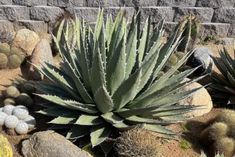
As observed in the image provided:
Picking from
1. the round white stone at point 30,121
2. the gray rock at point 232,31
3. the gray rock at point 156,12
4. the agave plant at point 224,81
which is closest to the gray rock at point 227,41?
the gray rock at point 232,31

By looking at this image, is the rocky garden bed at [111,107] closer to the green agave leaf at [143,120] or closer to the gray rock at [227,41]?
the green agave leaf at [143,120]

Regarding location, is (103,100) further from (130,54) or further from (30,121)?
(30,121)

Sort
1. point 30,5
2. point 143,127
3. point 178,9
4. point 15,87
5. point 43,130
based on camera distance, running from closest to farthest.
A: point 143,127
point 43,130
point 15,87
point 30,5
point 178,9

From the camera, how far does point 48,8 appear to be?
20.7 feet

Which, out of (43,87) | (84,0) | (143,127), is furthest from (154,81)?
(84,0)

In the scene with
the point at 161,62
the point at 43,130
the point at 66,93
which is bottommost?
the point at 43,130

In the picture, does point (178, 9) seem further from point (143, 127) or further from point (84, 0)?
point (143, 127)

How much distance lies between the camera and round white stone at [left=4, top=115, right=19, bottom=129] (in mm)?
4297

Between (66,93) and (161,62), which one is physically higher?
(161,62)

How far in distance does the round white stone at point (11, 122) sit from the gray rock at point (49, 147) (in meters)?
0.29

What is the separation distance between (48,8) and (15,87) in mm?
1770

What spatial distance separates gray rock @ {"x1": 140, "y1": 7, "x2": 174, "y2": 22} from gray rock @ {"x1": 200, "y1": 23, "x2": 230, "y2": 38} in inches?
23.5

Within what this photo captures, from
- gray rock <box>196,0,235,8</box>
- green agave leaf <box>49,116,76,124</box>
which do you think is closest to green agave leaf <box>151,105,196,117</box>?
green agave leaf <box>49,116,76,124</box>

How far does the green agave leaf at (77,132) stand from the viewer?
4.15 m
